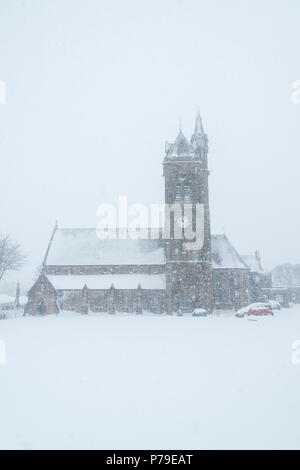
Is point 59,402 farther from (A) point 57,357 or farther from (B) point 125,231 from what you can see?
(B) point 125,231

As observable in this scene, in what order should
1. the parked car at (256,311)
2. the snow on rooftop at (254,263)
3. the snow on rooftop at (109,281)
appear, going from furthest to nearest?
the snow on rooftop at (254,263) → the snow on rooftop at (109,281) → the parked car at (256,311)

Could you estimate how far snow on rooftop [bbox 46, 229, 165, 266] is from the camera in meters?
55.3

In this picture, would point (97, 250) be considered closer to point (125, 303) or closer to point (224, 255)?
point (125, 303)

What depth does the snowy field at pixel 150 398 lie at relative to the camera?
327 inches

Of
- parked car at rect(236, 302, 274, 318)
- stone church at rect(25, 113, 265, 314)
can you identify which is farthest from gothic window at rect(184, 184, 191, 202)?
parked car at rect(236, 302, 274, 318)

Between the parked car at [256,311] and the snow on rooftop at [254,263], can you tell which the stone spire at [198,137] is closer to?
the snow on rooftop at [254,263]

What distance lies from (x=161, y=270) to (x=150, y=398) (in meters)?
44.0

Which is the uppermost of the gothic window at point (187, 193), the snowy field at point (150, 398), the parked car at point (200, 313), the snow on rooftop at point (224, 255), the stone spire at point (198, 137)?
the stone spire at point (198, 137)

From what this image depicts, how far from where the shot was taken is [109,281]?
176 feet

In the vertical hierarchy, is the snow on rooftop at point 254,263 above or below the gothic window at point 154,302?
above

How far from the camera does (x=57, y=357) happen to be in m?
17.0

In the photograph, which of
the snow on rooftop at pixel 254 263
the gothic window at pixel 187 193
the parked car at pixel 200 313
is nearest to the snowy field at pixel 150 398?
the parked car at pixel 200 313

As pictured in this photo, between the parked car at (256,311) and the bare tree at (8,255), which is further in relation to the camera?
the bare tree at (8,255)
